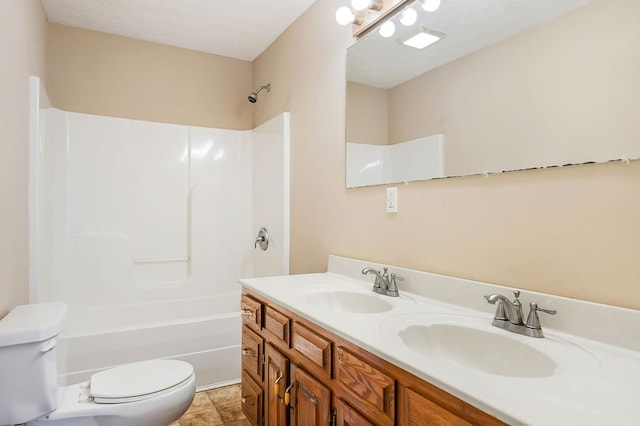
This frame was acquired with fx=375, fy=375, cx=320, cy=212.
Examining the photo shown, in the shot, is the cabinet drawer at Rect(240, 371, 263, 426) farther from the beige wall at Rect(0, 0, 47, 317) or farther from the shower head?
the shower head

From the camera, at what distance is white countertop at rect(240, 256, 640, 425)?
2.16 feet

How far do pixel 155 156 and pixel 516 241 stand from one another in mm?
2713

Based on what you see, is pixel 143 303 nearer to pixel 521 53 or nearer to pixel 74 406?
pixel 74 406

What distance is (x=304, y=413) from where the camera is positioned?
4.33ft

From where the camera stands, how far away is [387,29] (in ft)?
5.78

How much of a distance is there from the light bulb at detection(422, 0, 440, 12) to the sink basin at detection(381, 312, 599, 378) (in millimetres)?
1214

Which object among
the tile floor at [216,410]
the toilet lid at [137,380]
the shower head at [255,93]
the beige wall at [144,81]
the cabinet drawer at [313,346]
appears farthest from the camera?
the shower head at [255,93]

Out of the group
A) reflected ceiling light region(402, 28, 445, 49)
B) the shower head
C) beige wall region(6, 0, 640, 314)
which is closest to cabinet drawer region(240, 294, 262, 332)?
beige wall region(6, 0, 640, 314)

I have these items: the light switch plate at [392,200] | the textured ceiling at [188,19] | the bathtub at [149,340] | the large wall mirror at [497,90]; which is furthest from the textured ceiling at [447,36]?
the bathtub at [149,340]

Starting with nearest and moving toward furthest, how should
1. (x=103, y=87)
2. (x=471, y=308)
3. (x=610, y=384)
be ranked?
(x=610, y=384) → (x=471, y=308) → (x=103, y=87)

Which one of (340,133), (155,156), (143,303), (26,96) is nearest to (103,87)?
(155,156)

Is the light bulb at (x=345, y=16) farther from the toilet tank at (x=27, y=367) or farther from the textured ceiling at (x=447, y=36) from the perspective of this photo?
the toilet tank at (x=27, y=367)

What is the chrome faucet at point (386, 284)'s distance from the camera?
155cm

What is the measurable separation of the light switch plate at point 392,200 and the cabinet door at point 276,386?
31.1 inches
